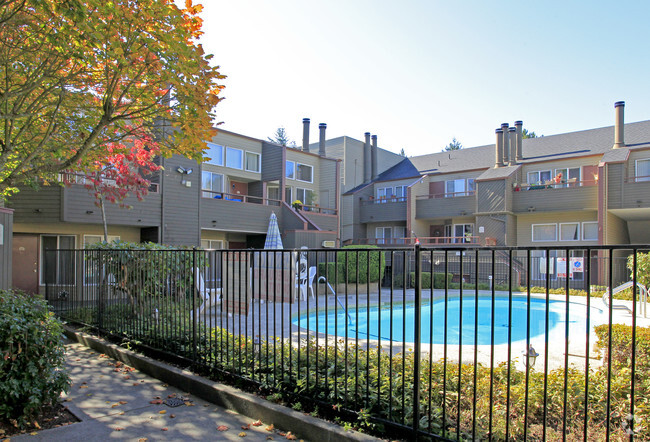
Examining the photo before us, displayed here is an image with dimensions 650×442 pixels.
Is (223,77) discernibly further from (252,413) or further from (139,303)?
(252,413)

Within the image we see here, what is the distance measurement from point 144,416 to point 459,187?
2810cm

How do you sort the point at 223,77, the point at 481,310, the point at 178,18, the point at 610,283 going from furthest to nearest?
the point at 481,310, the point at 223,77, the point at 178,18, the point at 610,283

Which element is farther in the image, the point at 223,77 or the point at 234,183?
the point at 234,183

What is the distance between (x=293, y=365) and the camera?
4.60 m

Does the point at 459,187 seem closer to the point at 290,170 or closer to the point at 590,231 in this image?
the point at 590,231

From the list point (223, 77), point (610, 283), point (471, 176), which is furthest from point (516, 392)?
point (471, 176)

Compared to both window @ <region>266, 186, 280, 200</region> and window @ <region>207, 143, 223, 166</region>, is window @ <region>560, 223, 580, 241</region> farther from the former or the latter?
window @ <region>207, 143, 223, 166</region>

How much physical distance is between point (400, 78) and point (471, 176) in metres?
16.9

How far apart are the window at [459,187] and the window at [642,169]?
356 inches

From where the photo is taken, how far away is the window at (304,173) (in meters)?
27.6

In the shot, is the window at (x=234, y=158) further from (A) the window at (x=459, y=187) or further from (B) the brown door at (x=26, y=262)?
(A) the window at (x=459, y=187)

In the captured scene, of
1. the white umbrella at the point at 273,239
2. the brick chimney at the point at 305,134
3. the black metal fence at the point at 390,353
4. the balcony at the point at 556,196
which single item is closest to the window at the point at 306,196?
the brick chimney at the point at 305,134

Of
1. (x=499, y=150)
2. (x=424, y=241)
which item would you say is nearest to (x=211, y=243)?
(x=424, y=241)

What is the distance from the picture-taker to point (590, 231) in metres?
24.3
